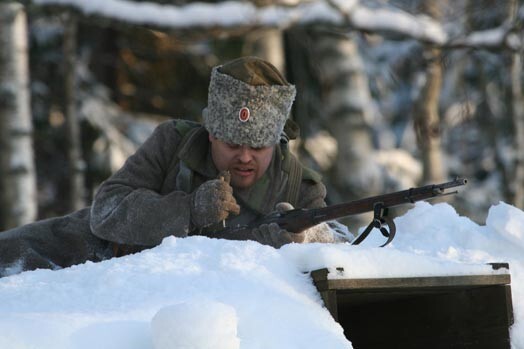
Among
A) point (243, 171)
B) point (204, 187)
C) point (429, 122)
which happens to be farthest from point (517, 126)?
point (204, 187)

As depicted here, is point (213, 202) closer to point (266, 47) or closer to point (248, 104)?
point (248, 104)

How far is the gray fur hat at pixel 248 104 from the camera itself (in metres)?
4.47

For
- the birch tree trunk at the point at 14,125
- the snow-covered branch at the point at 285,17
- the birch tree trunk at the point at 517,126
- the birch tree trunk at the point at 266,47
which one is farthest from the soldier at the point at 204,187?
the birch tree trunk at the point at 517,126

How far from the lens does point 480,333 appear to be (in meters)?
3.59

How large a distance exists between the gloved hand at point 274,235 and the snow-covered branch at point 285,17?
4.63 meters

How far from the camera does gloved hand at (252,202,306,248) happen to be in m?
4.19

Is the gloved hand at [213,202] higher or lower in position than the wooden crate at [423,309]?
higher

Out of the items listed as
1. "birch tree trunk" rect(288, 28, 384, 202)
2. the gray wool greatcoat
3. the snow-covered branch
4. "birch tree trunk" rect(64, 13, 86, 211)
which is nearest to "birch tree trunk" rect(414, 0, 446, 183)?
"birch tree trunk" rect(288, 28, 384, 202)

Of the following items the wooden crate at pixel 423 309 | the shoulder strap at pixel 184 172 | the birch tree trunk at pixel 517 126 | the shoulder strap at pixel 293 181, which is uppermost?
the shoulder strap at pixel 184 172

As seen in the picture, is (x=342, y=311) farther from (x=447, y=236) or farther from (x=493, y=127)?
(x=493, y=127)

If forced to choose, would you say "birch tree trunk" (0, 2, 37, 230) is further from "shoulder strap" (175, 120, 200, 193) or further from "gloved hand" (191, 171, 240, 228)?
"gloved hand" (191, 171, 240, 228)

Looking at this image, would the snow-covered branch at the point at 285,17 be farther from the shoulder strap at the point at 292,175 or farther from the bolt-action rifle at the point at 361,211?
the bolt-action rifle at the point at 361,211

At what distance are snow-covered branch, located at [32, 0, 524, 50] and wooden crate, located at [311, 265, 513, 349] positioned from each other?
5.10 meters

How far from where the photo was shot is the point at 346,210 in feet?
13.4
